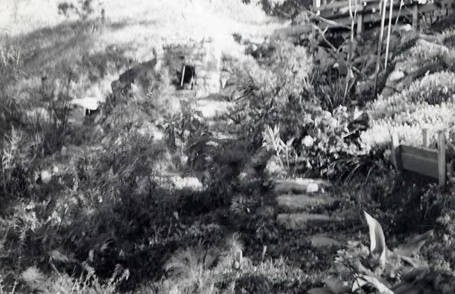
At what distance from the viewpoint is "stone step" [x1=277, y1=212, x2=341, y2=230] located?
18.4 ft

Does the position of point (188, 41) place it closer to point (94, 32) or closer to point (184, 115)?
point (94, 32)

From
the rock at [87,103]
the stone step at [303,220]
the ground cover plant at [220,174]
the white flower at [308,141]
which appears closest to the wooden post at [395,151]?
the ground cover plant at [220,174]

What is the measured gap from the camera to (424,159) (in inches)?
220

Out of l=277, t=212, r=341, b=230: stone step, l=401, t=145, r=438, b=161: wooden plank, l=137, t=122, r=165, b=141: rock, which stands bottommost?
l=277, t=212, r=341, b=230: stone step

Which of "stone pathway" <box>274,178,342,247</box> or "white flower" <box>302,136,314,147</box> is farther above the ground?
"white flower" <box>302,136,314,147</box>

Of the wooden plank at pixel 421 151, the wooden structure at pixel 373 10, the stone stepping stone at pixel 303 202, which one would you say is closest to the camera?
the wooden plank at pixel 421 151

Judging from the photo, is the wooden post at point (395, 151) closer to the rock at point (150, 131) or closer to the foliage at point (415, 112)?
the foliage at point (415, 112)

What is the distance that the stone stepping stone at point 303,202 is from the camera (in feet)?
19.6

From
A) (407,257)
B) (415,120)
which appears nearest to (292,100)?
(415,120)

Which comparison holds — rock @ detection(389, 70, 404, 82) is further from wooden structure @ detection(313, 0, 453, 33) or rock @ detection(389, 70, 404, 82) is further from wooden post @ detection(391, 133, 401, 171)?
wooden post @ detection(391, 133, 401, 171)

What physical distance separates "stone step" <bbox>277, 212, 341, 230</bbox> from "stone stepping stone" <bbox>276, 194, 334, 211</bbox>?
264 millimetres

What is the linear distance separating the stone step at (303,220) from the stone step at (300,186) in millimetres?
605

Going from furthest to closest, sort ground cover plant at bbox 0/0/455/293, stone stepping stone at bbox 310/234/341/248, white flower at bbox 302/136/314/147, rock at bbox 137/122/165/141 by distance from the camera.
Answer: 1. rock at bbox 137/122/165/141
2. white flower at bbox 302/136/314/147
3. stone stepping stone at bbox 310/234/341/248
4. ground cover plant at bbox 0/0/455/293

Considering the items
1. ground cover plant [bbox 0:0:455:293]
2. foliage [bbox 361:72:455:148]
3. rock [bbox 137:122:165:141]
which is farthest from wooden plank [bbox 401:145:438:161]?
rock [bbox 137:122:165:141]
